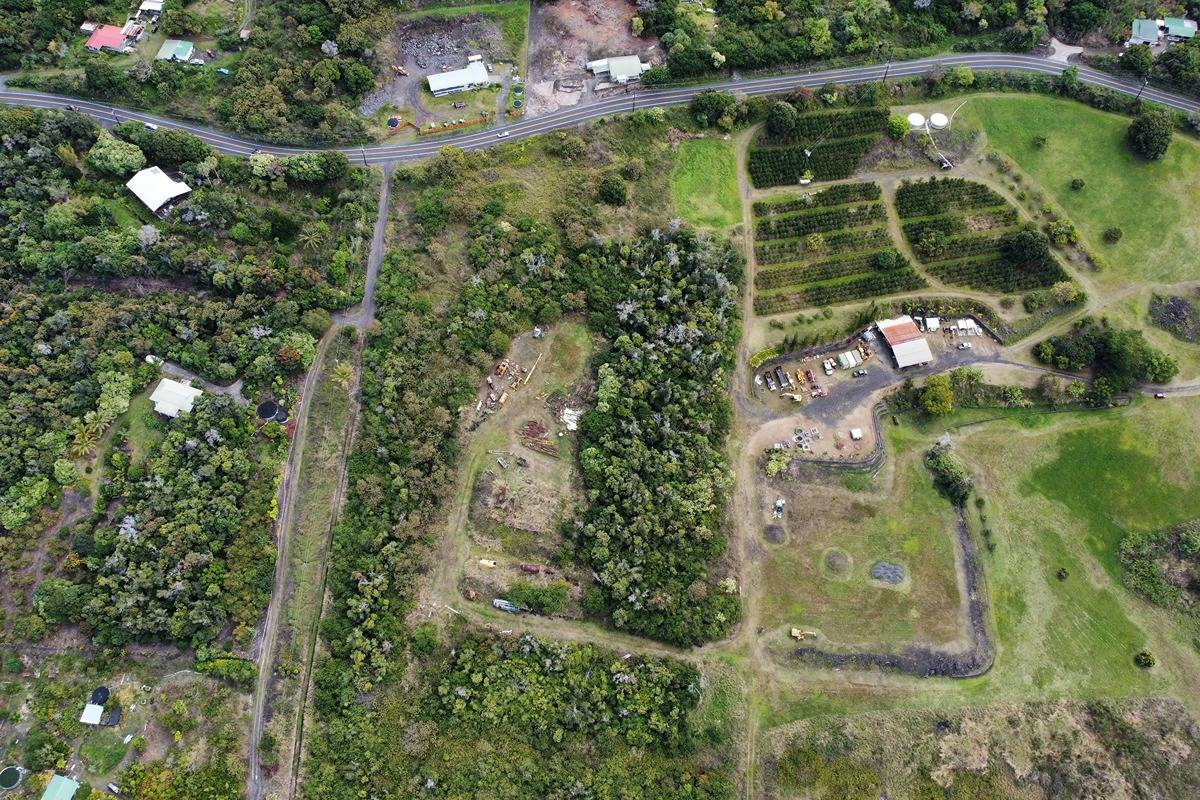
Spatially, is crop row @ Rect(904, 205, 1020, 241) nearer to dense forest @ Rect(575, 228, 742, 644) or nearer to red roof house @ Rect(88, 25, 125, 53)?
dense forest @ Rect(575, 228, 742, 644)

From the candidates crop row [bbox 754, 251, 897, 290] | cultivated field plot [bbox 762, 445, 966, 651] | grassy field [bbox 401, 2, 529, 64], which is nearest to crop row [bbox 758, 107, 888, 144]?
crop row [bbox 754, 251, 897, 290]

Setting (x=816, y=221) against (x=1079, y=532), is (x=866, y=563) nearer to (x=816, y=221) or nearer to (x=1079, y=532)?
(x=1079, y=532)

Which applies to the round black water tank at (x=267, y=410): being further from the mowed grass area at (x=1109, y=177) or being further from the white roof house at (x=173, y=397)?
the mowed grass area at (x=1109, y=177)

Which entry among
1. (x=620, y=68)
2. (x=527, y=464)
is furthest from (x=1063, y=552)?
(x=620, y=68)

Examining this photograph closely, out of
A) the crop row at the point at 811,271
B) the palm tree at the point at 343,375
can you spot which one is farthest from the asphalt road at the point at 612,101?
the palm tree at the point at 343,375

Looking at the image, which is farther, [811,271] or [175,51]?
[175,51]
